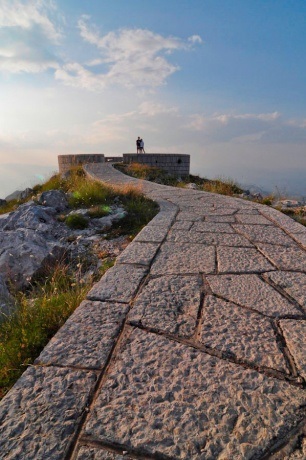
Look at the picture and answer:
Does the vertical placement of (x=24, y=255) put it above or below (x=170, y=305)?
below

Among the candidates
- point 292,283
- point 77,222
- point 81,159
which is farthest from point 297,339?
point 81,159

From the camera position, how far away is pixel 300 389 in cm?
115

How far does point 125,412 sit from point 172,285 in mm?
961

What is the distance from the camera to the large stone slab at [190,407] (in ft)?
3.09

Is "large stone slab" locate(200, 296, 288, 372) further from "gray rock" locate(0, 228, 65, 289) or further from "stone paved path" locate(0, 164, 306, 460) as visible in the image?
"gray rock" locate(0, 228, 65, 289)

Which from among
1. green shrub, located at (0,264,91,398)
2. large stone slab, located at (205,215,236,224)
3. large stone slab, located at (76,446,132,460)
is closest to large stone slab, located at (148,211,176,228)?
large stone slab, located at (205,215,236,224)

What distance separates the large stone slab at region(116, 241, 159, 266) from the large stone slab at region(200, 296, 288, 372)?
74 cm

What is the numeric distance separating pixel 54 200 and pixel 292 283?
13.5 feet

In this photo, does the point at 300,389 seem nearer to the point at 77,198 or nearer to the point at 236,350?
the point at 236,350

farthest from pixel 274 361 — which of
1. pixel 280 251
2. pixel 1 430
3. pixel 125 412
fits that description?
pixel 280 251

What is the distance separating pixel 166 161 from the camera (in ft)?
54.4

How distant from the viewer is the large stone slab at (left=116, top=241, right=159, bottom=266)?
2.31m

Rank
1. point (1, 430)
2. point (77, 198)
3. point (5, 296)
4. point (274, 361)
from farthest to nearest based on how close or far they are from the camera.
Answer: point (77, 198) < point (5, 296) < point (274, 361) < point (1, 430)

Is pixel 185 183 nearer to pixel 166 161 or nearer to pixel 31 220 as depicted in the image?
pixel 166 161
